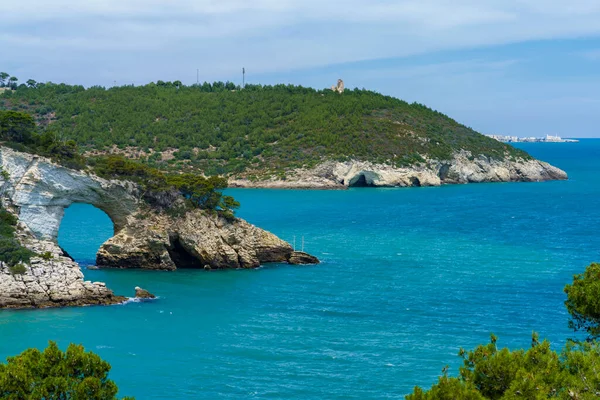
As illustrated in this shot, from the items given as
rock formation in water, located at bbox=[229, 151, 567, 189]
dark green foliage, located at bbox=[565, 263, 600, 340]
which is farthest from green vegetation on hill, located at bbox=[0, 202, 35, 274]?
rock formation in water, located at bbox=[229, 151, 567, 189]

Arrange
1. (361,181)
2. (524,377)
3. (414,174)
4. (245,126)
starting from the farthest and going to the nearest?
1. (245,126)
2. (361,181)
3. (414,174)
4. (524,377)

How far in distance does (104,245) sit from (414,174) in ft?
248

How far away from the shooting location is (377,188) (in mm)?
111938

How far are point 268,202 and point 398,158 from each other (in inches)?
1313

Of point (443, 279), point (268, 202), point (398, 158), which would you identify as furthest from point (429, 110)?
point (443, 279)

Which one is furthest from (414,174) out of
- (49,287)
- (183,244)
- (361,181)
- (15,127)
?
(49,287)

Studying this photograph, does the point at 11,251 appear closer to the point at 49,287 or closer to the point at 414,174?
the point at 49,287

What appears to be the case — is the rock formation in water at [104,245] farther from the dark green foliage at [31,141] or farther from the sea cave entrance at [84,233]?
the sea cave entrance at [84,233]

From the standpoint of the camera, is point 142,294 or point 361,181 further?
point 361,181

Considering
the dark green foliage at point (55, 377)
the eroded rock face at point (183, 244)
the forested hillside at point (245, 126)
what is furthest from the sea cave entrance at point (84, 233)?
the forested hillside at point (245, 126)

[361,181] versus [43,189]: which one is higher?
[361,181]

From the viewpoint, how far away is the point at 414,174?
115062 mm

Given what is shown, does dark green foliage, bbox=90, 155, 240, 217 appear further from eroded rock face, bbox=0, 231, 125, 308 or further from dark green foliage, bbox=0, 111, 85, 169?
eroded rock face, bbox=0, 231, 125, 308

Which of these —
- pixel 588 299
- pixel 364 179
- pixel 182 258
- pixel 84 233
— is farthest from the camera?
pixel 364 179
